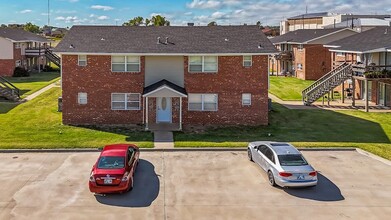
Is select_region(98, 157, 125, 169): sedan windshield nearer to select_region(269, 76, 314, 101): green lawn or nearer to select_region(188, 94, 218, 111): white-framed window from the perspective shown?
select_region(188, 94, 218, 111): white-framed window

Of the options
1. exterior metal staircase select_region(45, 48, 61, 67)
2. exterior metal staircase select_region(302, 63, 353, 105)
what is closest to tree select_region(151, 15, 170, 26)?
exterior metal staircase select_region(45, 48, 61, 67)

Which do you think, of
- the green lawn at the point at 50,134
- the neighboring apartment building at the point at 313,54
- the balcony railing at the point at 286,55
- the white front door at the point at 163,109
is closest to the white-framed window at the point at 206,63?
the white front door at the point at 163,109

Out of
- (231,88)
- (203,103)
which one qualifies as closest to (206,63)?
(231,88)

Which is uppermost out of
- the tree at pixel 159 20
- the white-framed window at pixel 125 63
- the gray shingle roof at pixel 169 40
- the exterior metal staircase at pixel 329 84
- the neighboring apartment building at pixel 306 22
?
the neighboring apartment building at pixel 306 22

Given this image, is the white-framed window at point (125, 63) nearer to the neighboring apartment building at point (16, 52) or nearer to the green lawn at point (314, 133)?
the green lawn at point (314, 133)

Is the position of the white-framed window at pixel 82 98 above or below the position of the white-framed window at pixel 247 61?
below

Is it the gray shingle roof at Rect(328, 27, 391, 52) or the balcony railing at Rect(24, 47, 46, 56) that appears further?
the balcony railing at Rect(24, 47, 46, 56)
